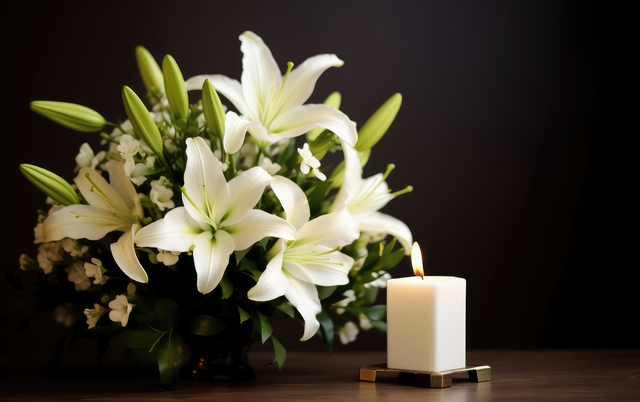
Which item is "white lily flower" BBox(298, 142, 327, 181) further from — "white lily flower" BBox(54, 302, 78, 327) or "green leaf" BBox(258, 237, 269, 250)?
"white lily flower" BBox(54, 302, 78, 327)

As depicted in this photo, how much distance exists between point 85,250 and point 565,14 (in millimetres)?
1071

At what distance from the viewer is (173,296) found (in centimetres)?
85

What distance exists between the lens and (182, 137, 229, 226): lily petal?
0.76 m

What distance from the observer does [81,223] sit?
2.67ft

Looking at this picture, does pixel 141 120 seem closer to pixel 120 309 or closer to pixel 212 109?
pixel 212 109

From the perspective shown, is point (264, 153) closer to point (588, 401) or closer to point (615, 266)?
point (588, 401)

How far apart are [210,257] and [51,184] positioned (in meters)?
0.24

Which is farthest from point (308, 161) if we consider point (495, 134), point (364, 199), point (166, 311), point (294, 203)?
point (495, 134)

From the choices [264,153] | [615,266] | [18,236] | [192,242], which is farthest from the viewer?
[615,266]

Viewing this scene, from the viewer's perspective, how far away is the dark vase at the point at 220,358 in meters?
0.87

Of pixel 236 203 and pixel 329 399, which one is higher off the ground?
pixel 236 203

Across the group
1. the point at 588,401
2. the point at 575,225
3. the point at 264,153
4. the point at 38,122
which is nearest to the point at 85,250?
the point at 264,153

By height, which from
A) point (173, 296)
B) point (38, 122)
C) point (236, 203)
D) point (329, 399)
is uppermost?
point (38, 122)

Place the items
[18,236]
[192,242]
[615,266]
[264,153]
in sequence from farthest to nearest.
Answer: [615,266]
[18,236]
[264,153]
[192,242]
